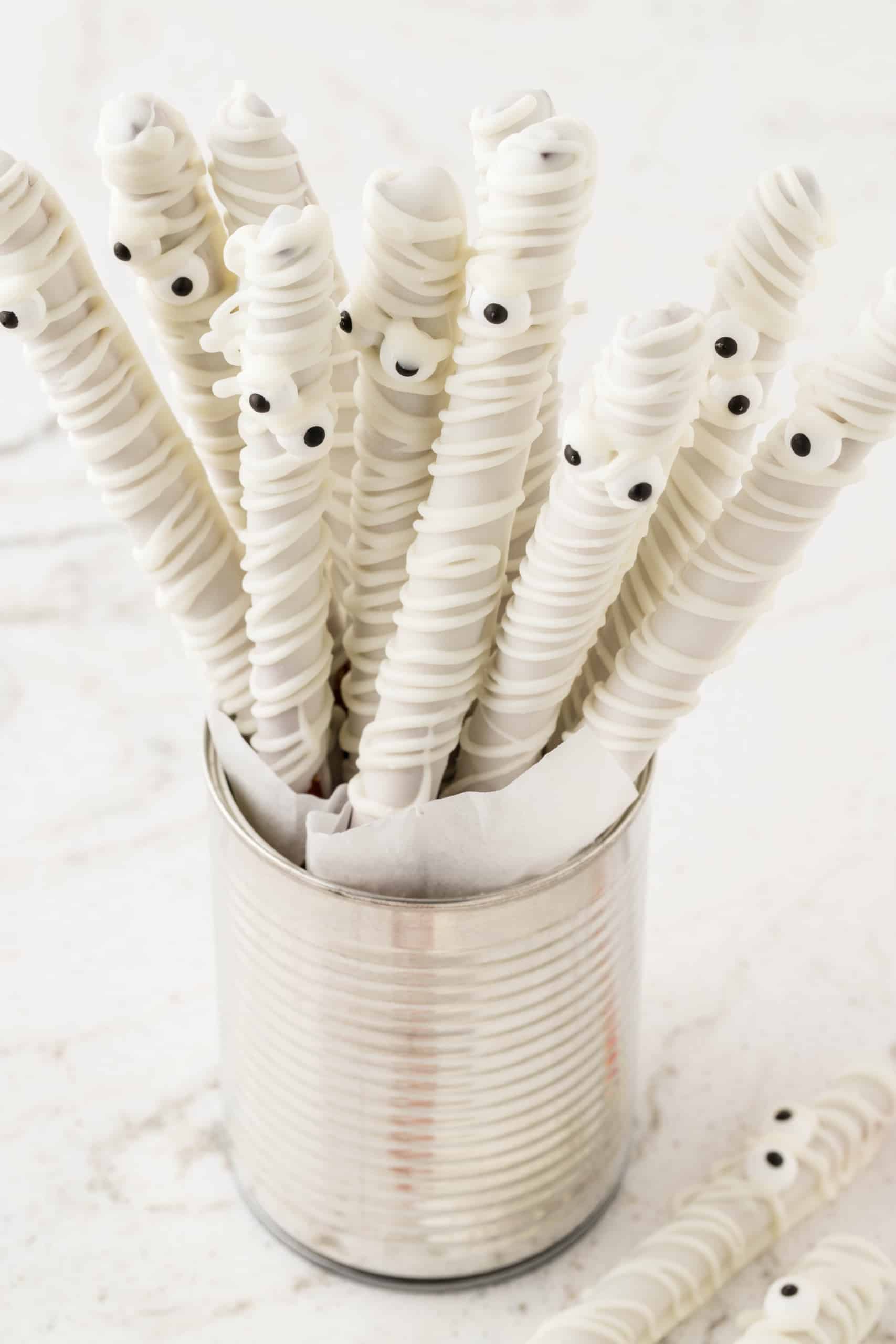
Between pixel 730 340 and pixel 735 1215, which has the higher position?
pixel 730 340

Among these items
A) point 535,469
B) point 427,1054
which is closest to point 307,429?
point 535,469

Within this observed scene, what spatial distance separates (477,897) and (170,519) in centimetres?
16

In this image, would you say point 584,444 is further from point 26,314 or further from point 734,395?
point 26,314

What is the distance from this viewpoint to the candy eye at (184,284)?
0.55 m

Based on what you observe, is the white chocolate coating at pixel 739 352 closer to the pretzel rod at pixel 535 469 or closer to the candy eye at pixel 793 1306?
the pretzel rod at pixel 535 469

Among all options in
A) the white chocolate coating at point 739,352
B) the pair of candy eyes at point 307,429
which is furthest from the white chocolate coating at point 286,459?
the white chocolate coating at point 739,352

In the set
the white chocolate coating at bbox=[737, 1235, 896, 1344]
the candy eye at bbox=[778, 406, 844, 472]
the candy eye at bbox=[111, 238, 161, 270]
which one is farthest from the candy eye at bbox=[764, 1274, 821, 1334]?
the candy eye at bbox=[111, 238, 161, 270]

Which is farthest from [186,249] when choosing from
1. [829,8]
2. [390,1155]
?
[829,8]

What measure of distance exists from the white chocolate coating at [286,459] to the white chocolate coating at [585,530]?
0.19 ft

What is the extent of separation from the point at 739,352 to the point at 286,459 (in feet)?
0.44

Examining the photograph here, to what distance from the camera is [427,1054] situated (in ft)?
2.04

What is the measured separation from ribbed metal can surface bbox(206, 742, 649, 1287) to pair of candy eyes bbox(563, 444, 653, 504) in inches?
5.7

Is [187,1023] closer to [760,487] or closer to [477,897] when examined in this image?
[477,897]

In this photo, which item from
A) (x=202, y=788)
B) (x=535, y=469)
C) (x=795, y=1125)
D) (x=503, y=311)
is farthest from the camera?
(x=202, y=788)
